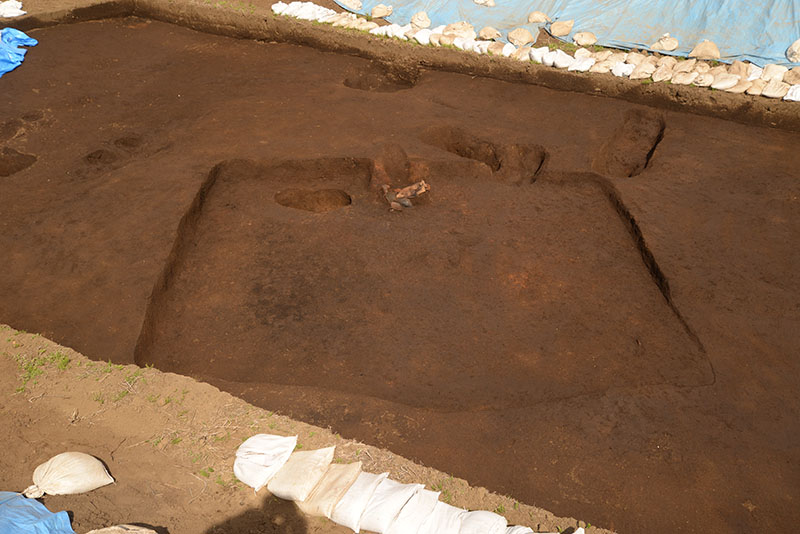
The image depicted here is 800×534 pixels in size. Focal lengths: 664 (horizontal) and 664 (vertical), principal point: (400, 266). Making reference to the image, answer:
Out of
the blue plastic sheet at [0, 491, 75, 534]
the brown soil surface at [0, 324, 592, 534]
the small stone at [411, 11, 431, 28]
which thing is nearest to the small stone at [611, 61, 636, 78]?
the small stone at [411, 11, 431, 28]

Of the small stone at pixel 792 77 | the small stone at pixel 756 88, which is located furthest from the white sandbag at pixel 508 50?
the small stone at pixel 792 77

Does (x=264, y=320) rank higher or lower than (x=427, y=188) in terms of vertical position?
lower

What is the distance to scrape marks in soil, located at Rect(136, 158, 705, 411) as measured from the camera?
14.1 ft

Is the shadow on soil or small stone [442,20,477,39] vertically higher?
small stone [442,20,477,39]

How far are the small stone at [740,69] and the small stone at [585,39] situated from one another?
1.58 m

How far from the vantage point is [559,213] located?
18.6 ft

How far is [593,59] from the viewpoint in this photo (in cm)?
751

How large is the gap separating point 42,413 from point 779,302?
4737mm

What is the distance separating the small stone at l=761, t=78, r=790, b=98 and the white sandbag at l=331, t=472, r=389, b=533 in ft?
19.8

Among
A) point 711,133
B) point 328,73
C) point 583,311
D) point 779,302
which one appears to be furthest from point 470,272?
point 328,73

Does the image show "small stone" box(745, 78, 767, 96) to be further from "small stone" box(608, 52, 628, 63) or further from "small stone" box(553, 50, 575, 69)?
"small stone" box(553, 50, 575, 69)

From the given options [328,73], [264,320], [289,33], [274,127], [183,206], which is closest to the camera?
[264,320]

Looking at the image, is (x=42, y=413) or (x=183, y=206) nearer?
(x=42, y=413)

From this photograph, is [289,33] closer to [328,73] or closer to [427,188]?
[328,73]
